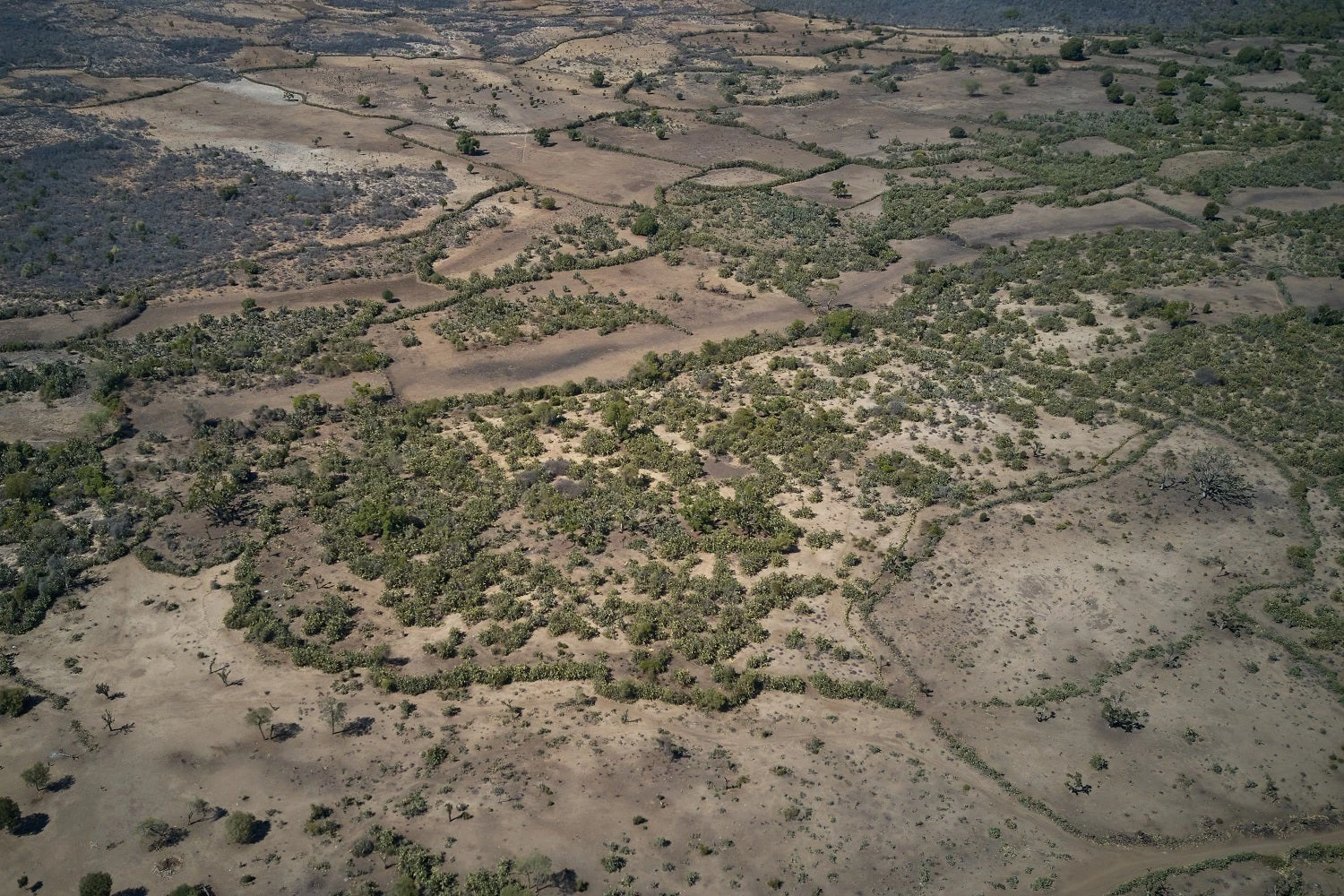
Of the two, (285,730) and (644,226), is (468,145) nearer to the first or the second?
(644,226)

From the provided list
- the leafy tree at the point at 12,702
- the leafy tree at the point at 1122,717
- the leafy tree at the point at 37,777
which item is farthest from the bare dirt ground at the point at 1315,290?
the leafy tree at the point at 12,702

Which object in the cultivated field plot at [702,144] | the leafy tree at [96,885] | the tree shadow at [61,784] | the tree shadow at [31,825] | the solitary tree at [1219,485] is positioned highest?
the cultivated field plot at [702,144]

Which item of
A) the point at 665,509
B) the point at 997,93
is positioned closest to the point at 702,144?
the point at 997,93

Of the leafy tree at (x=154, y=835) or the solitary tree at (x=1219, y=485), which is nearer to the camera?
the leafy tree at (x=154, y=835)

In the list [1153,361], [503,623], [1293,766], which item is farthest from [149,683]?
[1153,361]

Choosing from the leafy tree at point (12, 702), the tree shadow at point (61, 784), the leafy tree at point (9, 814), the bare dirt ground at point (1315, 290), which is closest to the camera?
the leafy tree at point (9, 814)

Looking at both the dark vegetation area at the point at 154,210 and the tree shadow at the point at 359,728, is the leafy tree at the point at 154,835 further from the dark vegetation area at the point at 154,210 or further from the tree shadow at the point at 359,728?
the dark vegetation area at the point at 154,210

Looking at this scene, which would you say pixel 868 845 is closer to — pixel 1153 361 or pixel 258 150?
pixel 1153 361
